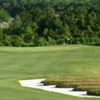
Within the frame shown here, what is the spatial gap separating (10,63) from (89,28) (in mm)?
58326

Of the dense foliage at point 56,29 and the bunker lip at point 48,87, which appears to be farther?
the dense foliage at point 56,29

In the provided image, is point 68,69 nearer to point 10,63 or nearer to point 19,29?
point 10,63

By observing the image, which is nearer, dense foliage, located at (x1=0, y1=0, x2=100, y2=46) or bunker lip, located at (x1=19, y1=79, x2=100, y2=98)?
bunker lip, located at (x1=19, y1=79, x2=100, y2=98)

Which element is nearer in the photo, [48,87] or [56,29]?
[48,87]

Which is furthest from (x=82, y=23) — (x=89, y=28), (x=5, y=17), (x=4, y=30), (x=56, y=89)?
(x=56, y=89)

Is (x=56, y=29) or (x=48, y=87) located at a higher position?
(x=56, y=29)

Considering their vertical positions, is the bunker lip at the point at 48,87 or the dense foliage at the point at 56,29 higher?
the dense foliage at the point at 56,29

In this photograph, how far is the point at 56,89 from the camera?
25.4m

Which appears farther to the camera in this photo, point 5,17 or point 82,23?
point 5,17

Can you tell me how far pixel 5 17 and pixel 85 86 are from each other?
12759 cm

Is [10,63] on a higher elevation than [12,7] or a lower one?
lower

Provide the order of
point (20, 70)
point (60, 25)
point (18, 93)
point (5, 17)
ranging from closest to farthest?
point (18, 93) → point (20, 70) → point (60, 25) → point (5, 17)

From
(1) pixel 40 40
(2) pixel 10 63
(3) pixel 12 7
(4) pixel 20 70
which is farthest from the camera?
(3) pixel 12 7

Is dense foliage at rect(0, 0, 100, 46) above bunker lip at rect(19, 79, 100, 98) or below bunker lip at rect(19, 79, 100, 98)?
above
